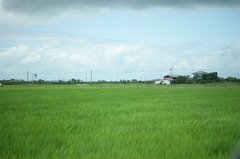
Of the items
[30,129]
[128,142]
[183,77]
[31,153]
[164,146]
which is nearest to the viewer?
[31,153]

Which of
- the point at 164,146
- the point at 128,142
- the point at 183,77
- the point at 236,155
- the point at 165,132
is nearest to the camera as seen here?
the point at 236,155

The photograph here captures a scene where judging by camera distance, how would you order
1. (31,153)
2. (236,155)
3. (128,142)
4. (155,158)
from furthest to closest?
(128,142)
(31,153)
(155,158)
(236,155)

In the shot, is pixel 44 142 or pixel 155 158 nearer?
pixel 155 158

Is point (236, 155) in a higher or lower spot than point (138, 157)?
higher

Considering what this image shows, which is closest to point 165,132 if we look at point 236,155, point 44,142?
point 44,142

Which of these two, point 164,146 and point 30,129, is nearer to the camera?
point 164,146

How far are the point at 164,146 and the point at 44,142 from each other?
222 cm

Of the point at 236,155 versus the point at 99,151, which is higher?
the point at 236,155

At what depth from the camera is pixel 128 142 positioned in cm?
390

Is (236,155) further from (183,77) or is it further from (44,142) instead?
(183,77)

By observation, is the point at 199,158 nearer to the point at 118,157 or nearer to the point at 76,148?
the point at 118,157

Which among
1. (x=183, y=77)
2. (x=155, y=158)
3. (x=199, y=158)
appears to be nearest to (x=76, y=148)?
(x=155, y=158)

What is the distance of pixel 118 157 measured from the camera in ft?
10.3

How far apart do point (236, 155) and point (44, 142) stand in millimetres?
3521
